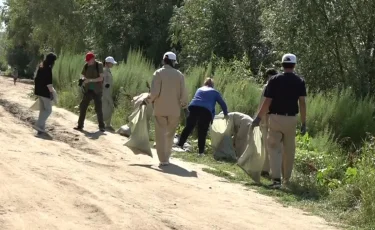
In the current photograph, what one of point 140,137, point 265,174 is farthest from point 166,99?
point 265,174

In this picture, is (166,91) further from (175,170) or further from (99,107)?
(99,107)

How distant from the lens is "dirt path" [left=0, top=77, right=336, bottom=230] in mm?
6789

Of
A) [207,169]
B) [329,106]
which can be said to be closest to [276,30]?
[329,106]

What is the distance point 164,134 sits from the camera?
36.0 feet

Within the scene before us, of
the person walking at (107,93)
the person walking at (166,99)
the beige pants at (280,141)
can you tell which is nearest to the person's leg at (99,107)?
the person walking at (107,93)

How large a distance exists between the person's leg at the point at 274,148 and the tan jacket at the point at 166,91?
1753mm

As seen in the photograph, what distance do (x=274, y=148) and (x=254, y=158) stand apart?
0.46 m

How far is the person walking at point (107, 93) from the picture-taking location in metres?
15.6

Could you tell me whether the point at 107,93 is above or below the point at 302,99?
below

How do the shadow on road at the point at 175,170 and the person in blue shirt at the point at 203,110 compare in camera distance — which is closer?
the shadow on road at the point at 175,170

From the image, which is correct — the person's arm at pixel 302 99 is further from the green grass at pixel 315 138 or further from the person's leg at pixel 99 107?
the person's leg at pixel 99 107

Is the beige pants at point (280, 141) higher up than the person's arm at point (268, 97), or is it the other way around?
the person's arm at point (268, 97)

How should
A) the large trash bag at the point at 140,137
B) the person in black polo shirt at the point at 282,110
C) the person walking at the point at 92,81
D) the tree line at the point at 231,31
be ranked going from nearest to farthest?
the person in black polo shirt at the point at 282,110, the large trash bag at the point at 140,137, the person walking at the point at 92,81, the tree line at the point at 231,31

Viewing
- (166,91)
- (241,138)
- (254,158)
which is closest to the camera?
(254,158)
